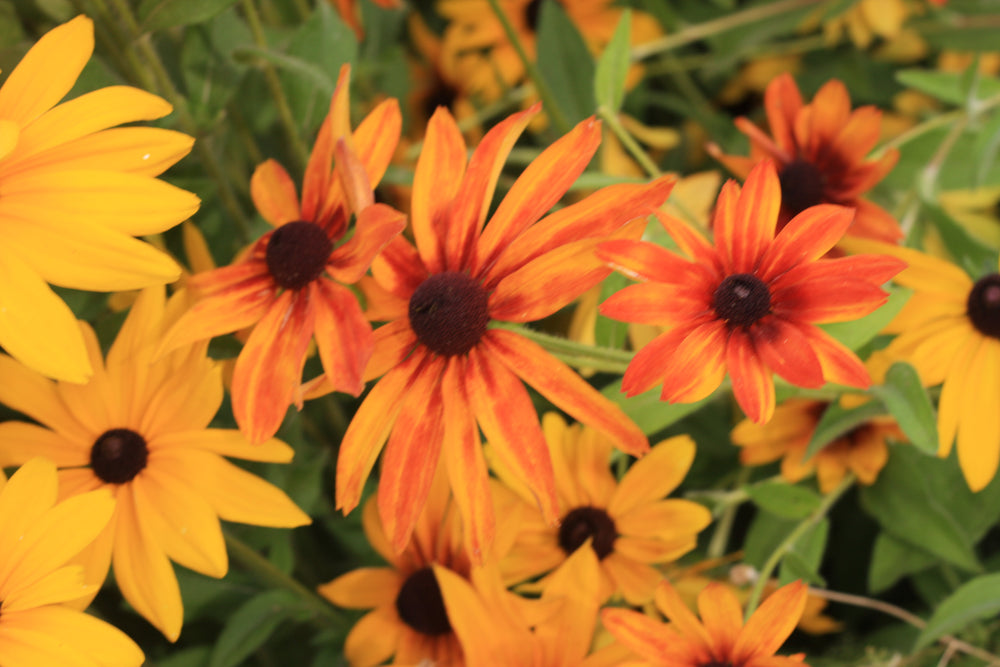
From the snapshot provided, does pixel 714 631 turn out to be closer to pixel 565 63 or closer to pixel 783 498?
A: pixel 783 498

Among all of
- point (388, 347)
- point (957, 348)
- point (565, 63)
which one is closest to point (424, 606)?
point (388, 347)

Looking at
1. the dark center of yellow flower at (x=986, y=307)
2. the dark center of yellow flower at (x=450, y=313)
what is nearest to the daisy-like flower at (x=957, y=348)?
the dark center of yellow flower at (x=986, y=307)

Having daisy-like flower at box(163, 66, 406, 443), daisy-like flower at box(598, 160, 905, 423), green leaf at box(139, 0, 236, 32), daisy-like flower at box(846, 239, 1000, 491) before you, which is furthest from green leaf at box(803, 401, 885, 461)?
green leaf at box(139, 0, 236, 32)

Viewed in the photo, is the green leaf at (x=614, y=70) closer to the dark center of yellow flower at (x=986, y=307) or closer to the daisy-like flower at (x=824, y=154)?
the daisy-like flower at (x=824, y=154)

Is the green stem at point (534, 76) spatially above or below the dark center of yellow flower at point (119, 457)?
above

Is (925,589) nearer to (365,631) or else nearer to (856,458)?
(856,458)
